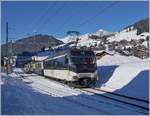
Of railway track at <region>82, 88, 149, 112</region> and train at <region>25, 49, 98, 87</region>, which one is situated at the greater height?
train at <region>25, 49, 98, 87</region>

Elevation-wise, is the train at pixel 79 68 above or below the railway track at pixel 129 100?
above

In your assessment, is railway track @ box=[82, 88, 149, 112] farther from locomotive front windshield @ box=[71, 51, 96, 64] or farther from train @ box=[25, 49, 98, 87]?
locomotive front windshield @ box=[71, 51, 96, 64]

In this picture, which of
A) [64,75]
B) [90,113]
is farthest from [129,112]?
[64,75]

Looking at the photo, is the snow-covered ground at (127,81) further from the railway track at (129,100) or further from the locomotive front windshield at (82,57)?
the locomotive front windshield at (82,57)

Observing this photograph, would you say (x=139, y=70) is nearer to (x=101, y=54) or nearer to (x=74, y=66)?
(x=74, y=66)

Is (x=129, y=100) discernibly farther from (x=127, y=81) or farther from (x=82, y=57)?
(x=82, y=57)

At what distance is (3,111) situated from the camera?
1578cm

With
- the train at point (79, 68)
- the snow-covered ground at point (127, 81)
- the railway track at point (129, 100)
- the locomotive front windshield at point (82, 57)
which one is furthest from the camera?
the locomotive front windshield at point (82, 57)

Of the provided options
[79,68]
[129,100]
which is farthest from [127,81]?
[129,100]

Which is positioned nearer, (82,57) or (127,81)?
(127,81)

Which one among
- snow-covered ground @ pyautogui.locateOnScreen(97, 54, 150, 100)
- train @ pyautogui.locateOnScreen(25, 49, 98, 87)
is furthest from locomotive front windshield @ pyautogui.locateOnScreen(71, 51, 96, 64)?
snow-covered ground @ pyautogui.locateOnScreen(97, 54, 150, 100)

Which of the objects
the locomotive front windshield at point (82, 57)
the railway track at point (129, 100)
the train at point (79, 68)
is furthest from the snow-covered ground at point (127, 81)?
the locomotive front windshield at point (82, 57)

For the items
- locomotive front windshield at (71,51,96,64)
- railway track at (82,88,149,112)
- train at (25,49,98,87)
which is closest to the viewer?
railway track at (82,88,149,112)

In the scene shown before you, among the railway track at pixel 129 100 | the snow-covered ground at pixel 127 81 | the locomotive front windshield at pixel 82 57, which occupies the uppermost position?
the locomotive front windshield at pixel 82 57
